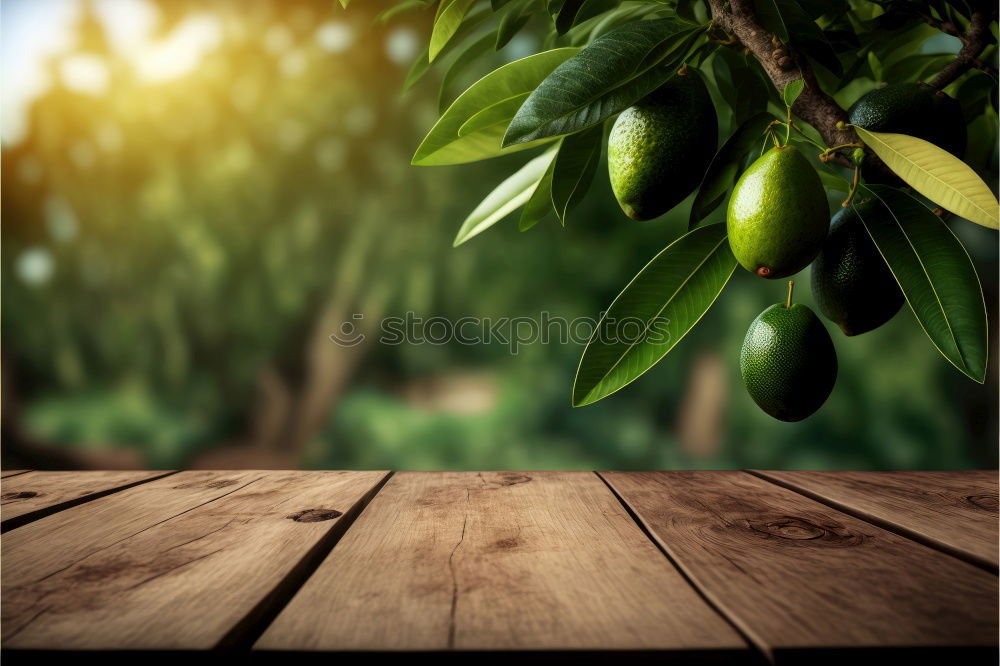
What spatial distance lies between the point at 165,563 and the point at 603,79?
0.46 metres

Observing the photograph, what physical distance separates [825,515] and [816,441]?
74 cm

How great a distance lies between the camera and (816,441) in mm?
1252

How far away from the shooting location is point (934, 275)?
1.62 ft

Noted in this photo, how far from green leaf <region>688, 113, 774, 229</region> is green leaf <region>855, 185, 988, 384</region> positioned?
0.10 meters

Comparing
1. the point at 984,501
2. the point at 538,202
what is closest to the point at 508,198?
the point at 538,202

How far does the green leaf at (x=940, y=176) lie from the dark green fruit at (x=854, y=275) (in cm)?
6

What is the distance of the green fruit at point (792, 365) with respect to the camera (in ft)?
1.75

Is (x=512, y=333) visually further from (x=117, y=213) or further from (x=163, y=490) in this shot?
(x=117, y=213)

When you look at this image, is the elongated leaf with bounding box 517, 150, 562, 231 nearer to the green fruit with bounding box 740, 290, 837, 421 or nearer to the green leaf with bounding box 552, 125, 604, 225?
the green leaf with bounding box 552, 125, 604, 225

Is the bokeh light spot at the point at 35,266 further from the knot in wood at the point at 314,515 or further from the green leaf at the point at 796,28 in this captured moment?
the green leaf at the point at 796,28

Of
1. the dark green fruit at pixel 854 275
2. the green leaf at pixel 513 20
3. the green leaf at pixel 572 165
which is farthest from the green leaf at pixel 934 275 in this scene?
the green leaf at pixel 513 20

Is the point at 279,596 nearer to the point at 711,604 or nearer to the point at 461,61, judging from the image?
the point at 711,604

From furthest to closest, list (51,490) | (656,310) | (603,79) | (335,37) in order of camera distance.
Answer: (335,37) < (51,490) < (656,310) < (603,79)

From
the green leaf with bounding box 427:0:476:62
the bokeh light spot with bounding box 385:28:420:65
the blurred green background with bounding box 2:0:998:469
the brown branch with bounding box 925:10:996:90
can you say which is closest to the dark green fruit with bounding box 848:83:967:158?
the brown branch with bounding box 925:10:996:90
